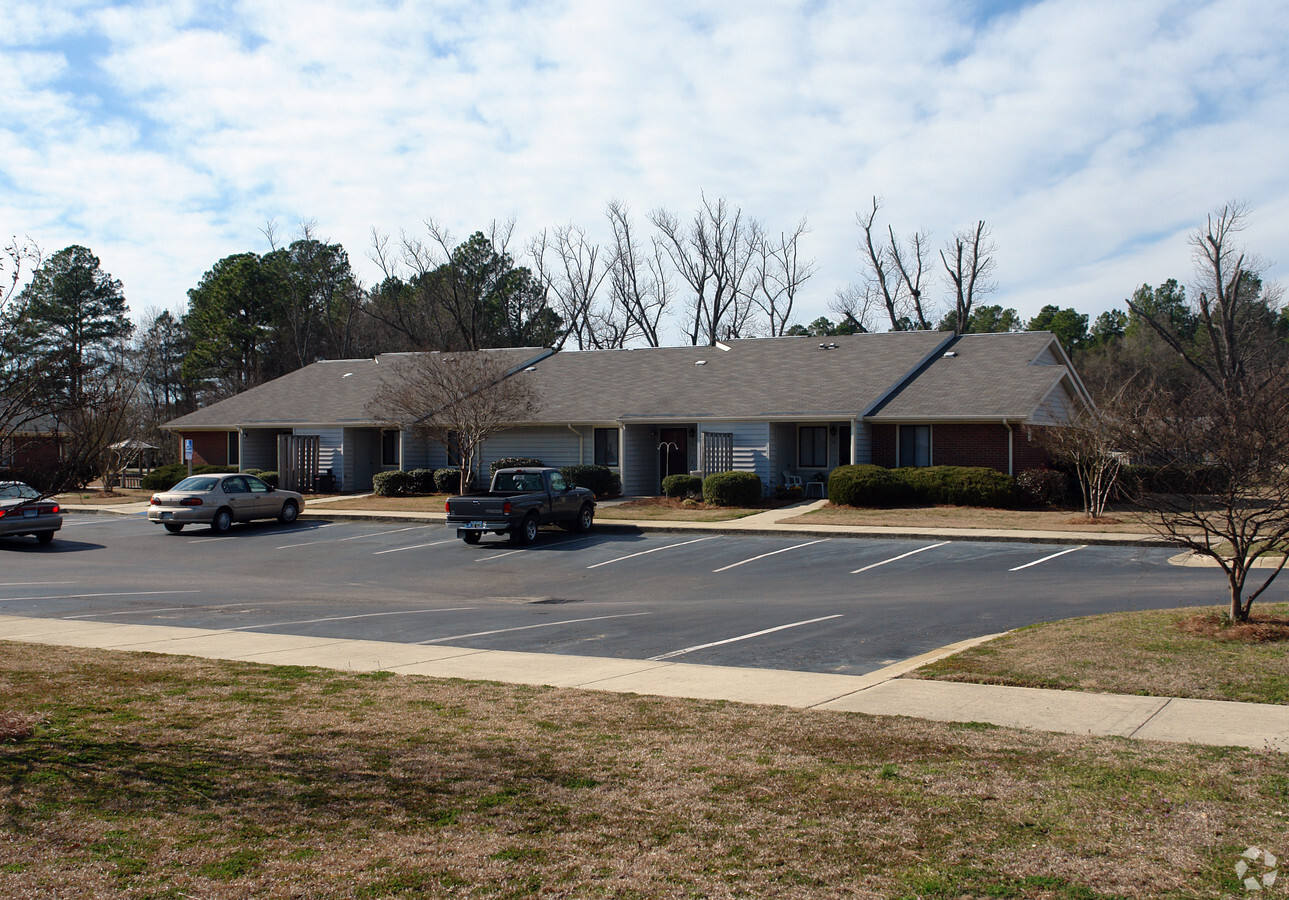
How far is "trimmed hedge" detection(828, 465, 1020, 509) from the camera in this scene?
27797 mm

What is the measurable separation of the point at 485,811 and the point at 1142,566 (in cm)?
1609

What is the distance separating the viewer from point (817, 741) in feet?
22.3

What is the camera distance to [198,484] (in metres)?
27.2

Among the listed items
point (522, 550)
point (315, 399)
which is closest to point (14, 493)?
point (522, 550)

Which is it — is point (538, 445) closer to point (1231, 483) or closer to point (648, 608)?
point (648, 608)

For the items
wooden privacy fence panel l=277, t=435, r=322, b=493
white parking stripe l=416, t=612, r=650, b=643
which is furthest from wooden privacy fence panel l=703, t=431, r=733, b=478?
white parking stripe l=416, t=612, r=650, b=643

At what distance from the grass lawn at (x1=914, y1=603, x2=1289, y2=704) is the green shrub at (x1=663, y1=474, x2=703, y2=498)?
20.0 metres

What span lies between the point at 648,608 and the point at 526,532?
9.27 m

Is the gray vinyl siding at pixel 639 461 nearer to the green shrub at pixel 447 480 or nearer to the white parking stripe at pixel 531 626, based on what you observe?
the green shrub at pixel 447 480

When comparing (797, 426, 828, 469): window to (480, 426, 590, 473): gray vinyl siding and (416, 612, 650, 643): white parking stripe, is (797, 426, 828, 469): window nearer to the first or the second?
(480, 426, 590, 473): gray vinyl siding

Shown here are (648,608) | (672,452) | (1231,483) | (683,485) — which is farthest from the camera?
(672,452)

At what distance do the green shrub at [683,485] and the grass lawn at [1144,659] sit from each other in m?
20.0

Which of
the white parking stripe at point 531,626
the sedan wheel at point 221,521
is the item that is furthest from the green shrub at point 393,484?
the white parking stripe at point 531,626

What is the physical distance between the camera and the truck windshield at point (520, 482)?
971 inches
